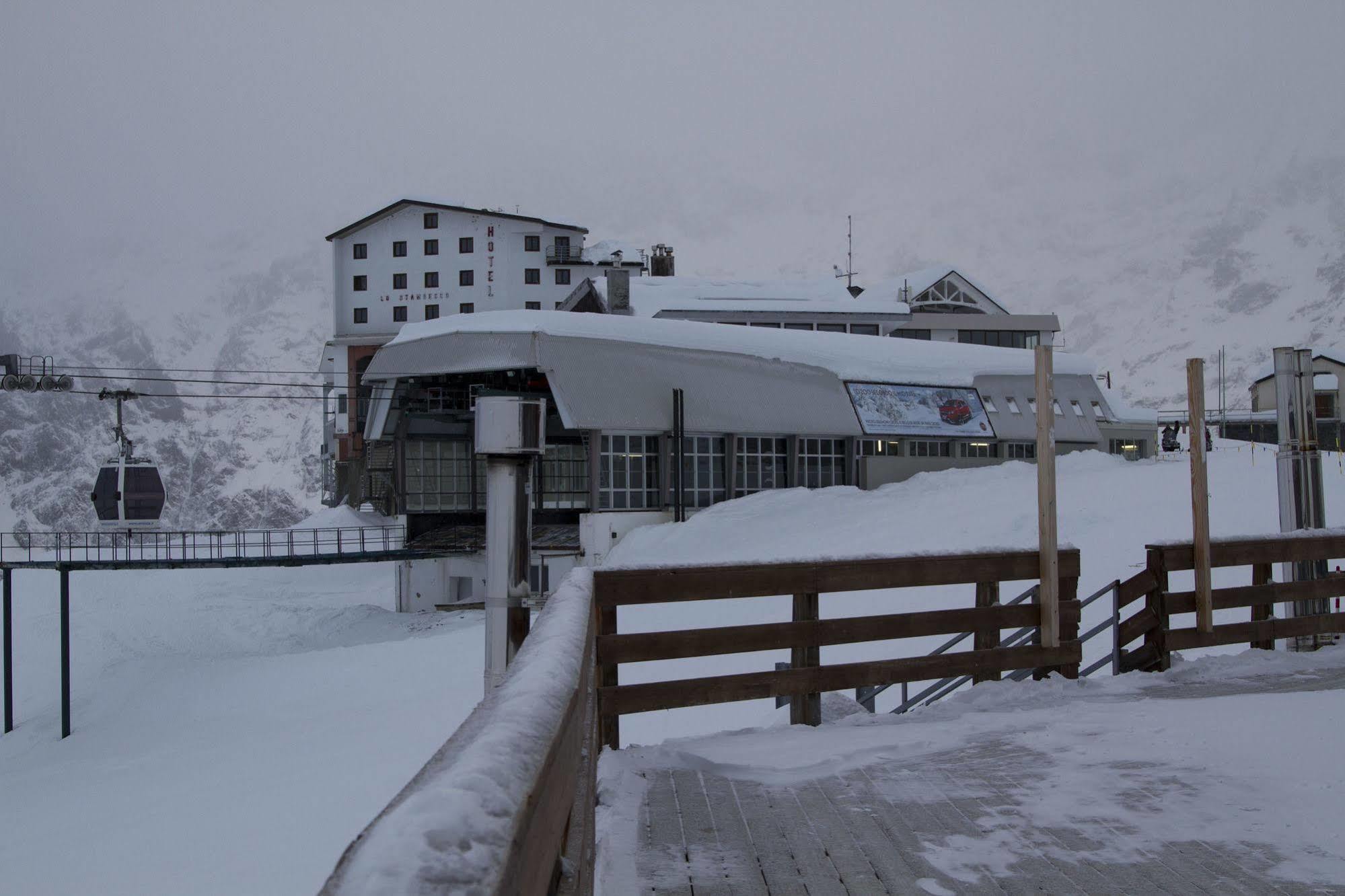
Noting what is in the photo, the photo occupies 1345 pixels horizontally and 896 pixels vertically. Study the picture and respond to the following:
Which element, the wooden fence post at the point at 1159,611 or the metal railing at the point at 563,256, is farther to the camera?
the metal railing at the point at 563,256

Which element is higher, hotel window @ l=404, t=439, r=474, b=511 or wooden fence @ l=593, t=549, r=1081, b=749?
hotel window @ l=404, t=439, r=474, b=511

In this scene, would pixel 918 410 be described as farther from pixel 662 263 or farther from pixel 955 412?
pixel 662 263

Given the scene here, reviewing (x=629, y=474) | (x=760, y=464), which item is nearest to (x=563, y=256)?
(x=760, y=464)

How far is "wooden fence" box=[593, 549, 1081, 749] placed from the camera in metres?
6.34

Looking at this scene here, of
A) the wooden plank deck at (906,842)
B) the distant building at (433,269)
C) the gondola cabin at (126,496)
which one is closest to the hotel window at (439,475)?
the gondola cabin at (126,496)

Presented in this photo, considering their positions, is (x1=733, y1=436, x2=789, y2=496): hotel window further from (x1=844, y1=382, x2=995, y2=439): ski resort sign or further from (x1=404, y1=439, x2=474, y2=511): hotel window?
(x1=404, y1=439, x2=474, y2=511): hotel window

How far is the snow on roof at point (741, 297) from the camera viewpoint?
4872 centimetres

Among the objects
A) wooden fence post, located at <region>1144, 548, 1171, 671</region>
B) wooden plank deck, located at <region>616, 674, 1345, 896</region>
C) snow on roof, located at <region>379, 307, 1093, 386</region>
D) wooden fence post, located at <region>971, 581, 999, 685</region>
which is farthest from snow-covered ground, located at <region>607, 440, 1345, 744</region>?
snow on roof, located at <region>379, 307, 1093, 386</region>

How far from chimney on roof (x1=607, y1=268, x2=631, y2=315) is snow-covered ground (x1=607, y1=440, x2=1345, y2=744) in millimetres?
20049

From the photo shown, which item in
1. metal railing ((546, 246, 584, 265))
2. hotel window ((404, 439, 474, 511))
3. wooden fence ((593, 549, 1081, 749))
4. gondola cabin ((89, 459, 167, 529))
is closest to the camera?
wooden fence ((593, 549, 1081, 749))

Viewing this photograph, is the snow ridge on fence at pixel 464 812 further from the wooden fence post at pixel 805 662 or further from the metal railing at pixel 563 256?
the metal railing at pixel 563 256

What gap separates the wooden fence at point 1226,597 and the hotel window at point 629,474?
75.3 ft

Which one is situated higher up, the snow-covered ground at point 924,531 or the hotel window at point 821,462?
the hotel window at point 821,462

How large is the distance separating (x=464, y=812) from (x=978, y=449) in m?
39.1
